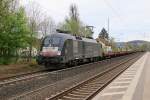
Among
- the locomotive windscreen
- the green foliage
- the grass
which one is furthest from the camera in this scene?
the green foliage

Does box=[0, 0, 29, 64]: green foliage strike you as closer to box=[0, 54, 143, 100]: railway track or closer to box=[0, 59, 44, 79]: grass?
box=[0, 59, 44, 79]: grass

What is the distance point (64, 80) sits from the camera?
21250 millimetres

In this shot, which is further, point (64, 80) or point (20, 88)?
point (64, 80)

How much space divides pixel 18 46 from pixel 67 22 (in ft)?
164

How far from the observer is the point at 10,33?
39062 millimetres

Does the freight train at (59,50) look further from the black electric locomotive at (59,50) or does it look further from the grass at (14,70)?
the grass at (14,70)

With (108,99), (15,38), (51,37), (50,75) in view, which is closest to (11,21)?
(15,38)

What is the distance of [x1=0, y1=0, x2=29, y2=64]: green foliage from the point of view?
125ft

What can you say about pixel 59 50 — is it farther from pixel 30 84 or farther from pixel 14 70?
pixel 30 84

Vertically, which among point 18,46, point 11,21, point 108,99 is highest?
point 11,21

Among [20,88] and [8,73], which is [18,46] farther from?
[20,88]

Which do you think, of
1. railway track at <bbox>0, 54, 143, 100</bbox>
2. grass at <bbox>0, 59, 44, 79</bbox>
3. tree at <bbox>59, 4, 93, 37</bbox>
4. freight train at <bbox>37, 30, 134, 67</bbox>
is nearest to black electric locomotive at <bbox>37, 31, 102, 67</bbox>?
freight train at <bbox>37, 30, 134, 67</bbox>

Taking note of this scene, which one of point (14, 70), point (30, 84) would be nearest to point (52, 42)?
point (14, 70)

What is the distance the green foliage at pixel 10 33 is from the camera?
3812 centimetres
